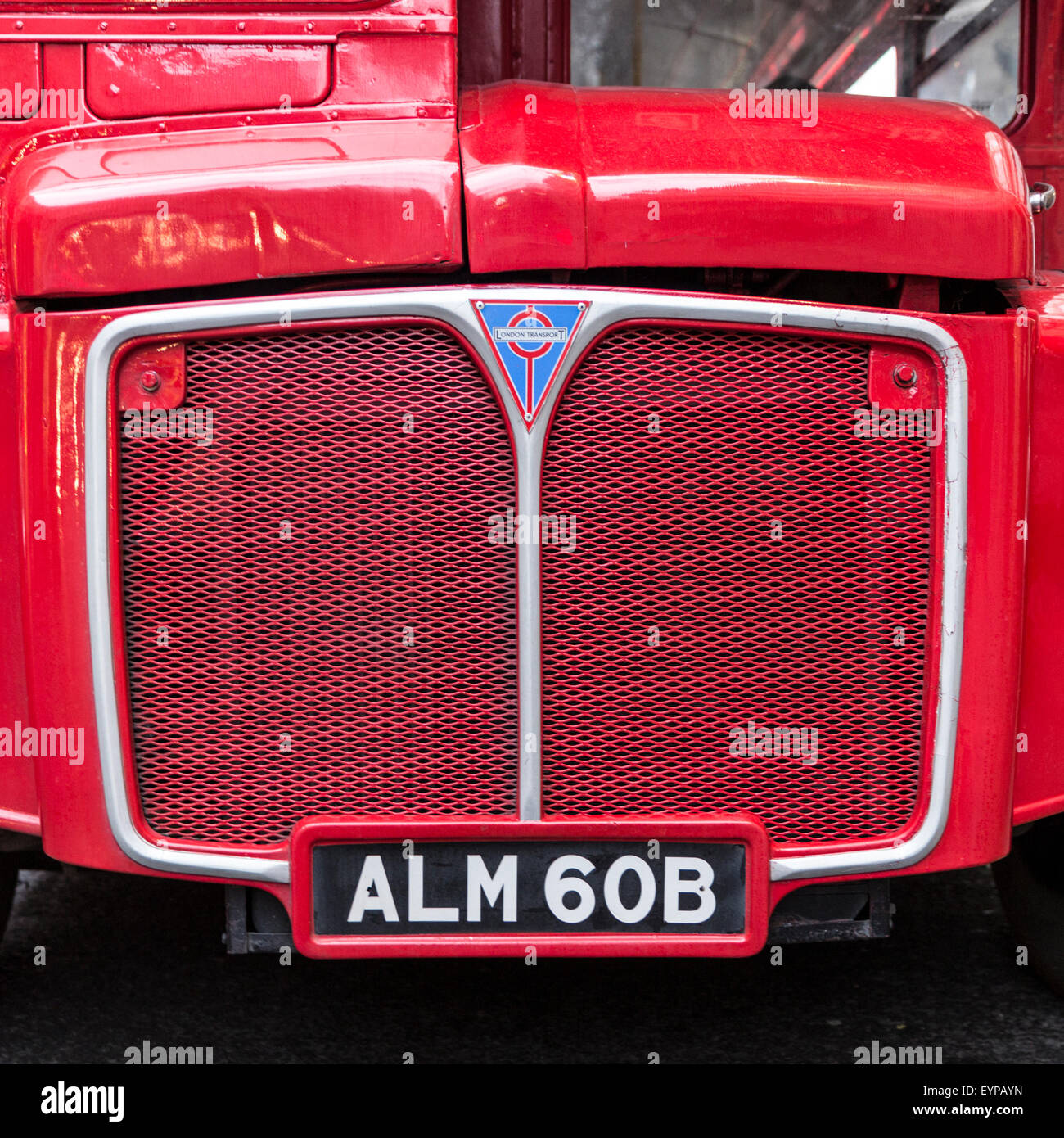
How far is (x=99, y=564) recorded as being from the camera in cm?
190

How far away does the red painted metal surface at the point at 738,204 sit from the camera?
6.02 feet

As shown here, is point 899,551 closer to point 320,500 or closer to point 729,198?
point 729,198

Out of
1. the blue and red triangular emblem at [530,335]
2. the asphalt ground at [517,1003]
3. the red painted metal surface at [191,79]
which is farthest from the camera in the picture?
the asphalt ground at [517,1003]

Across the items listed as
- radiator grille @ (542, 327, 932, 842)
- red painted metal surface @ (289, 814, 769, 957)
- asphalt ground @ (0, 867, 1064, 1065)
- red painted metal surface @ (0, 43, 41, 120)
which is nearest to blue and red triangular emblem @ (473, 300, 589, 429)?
radiator grille @ (542, 327, 932, 842)

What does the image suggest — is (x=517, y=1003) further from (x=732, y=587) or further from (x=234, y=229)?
(x=234, y=229)

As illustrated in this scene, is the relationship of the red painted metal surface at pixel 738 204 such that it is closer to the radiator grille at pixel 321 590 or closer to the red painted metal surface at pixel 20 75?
the radiator grille at pixel 321 590

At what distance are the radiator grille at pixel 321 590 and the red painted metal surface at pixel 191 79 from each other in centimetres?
56

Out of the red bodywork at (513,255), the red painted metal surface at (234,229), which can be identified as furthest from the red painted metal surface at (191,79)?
the red painted metal surface at (234,229)

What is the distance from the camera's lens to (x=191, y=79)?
219 centimetres

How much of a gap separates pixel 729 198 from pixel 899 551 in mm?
545

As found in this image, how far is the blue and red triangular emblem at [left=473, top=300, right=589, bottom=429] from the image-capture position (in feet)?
5.93

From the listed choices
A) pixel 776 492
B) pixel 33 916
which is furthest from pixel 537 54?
pixel 33 916

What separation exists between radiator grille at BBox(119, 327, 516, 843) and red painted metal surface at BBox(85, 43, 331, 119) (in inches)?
22.2

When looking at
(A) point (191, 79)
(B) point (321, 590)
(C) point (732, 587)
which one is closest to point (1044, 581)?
(C) point (732, 587)
